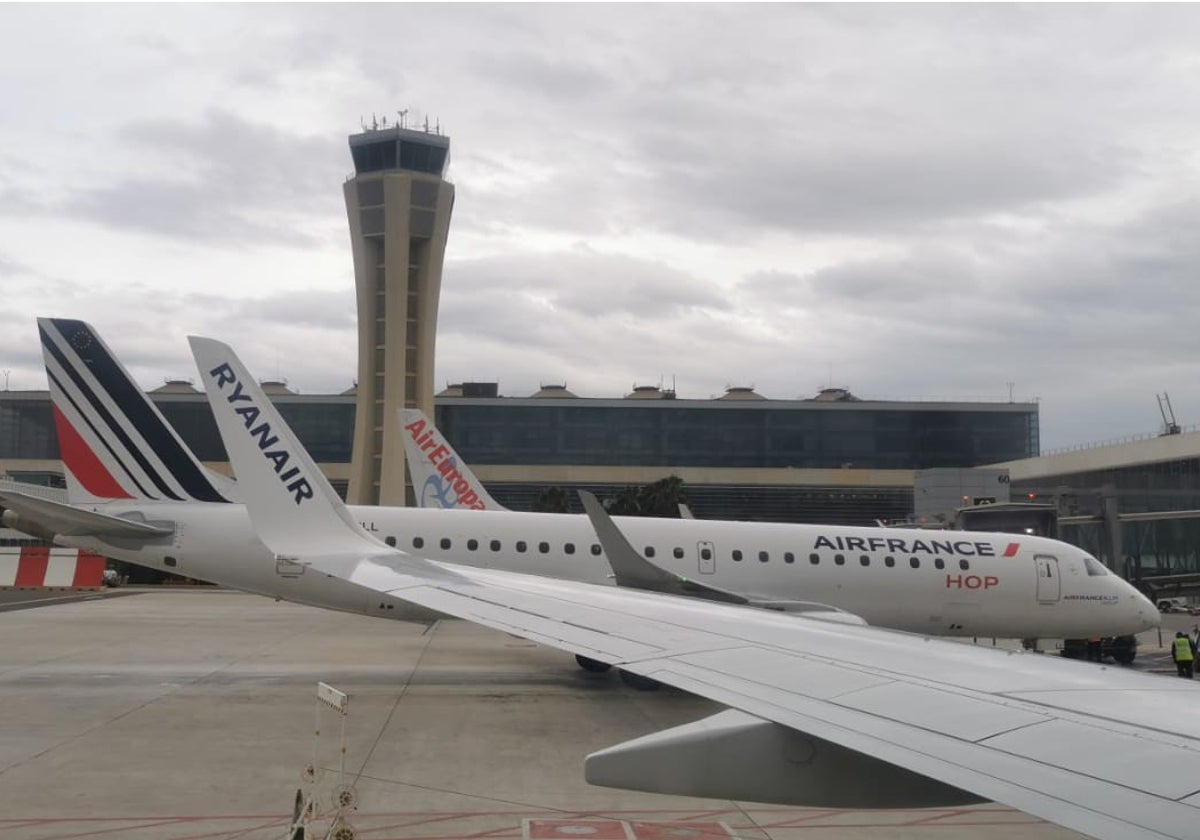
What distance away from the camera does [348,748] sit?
11.9 meters

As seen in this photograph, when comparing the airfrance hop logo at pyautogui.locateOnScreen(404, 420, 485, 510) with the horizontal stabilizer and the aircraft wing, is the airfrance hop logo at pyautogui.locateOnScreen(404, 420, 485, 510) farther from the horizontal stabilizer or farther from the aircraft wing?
the horizontal stabilizer

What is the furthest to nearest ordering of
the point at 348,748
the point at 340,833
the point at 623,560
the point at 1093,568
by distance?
1. the point at 1093,568
2. the point at 623,560
3. the point at 348,748
4. the point at 340,833

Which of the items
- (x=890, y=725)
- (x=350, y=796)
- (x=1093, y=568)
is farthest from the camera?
(x=1093, y=568)

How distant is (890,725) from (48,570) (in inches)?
1553

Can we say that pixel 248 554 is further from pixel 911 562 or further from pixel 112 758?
pixel 911 562

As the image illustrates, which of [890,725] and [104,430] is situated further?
[104,430]

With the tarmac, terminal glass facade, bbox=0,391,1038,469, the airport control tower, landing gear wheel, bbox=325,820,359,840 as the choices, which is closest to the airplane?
the tarmac

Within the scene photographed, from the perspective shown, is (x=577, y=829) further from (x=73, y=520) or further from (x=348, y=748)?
(x=73, y=520)

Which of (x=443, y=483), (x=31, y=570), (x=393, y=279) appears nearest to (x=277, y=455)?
(x=443, y=483)

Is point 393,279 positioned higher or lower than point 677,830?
higher

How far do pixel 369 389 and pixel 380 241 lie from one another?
377 inches

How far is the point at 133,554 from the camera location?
1814 centimetres

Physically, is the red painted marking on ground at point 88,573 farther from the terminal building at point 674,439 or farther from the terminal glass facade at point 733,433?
the terminal glass facade at point 733,433

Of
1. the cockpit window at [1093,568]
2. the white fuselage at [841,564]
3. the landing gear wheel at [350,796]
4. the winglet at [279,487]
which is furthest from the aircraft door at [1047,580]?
the landing gear wheel at [350,796]
